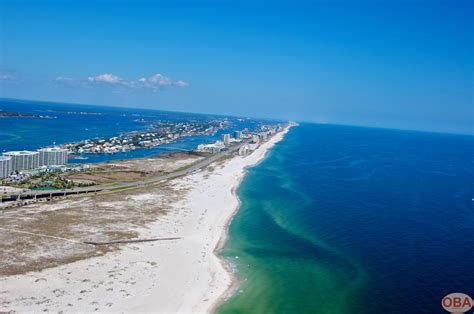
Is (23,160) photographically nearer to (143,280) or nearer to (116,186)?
(116,186)

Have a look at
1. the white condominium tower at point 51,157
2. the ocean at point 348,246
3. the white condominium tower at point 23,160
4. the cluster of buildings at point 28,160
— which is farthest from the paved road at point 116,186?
the white condominium tower at point 51,157

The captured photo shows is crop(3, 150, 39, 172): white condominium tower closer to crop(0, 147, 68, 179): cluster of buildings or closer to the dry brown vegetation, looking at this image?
crop(0, 147, 68, 179): cluster of buildings

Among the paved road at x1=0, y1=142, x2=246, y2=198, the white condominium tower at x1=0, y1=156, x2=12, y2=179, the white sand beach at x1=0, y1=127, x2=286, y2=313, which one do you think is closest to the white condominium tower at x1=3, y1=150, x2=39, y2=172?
the white condominium tower at x1=0, y1=156, x2=12, y2=179

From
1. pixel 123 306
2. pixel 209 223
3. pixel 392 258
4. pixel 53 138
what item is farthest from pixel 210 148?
pixel 123 306

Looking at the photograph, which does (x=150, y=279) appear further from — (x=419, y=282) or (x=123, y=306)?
(x=419, y=282)

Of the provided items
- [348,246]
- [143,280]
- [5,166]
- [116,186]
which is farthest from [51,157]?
[348,246]

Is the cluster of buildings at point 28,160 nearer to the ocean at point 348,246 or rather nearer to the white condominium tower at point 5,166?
the white condominium tower at point 5,166
